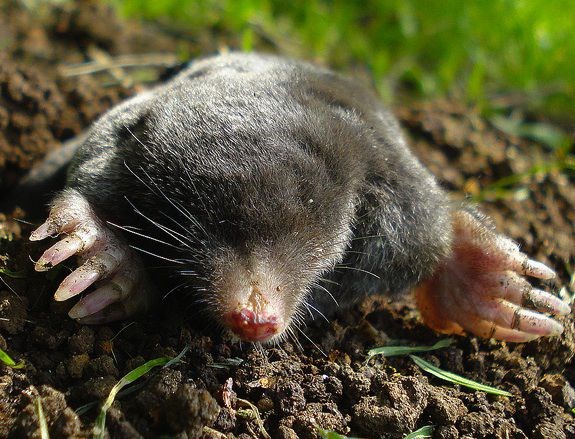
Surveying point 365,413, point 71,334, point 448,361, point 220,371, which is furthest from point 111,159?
point 448,361

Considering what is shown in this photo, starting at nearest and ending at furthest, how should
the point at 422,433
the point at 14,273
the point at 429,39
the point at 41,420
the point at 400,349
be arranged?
the point at 41,420 → the point at 422,433 → the point at 14,273 → the point at 400,349 → the point at 429,39

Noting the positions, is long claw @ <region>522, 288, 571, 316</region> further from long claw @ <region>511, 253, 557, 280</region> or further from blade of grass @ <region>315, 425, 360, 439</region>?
blade of grass @ <region>315, 425, 360, 439</region>

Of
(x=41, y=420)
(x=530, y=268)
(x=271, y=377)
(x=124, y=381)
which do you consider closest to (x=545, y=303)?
(x=530, y=268)

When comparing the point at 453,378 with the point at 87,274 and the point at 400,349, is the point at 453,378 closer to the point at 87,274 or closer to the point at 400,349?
the point at 400,349

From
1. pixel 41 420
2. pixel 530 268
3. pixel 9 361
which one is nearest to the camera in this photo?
pixel 41 420

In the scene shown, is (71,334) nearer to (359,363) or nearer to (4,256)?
(4,256)

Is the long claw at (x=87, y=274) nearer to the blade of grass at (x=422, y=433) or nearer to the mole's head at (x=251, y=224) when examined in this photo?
the mole's head at (x=251, y=224)

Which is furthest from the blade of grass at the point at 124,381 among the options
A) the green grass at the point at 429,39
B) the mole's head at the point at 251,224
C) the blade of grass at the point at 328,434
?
the green grass at the point at 429,39
